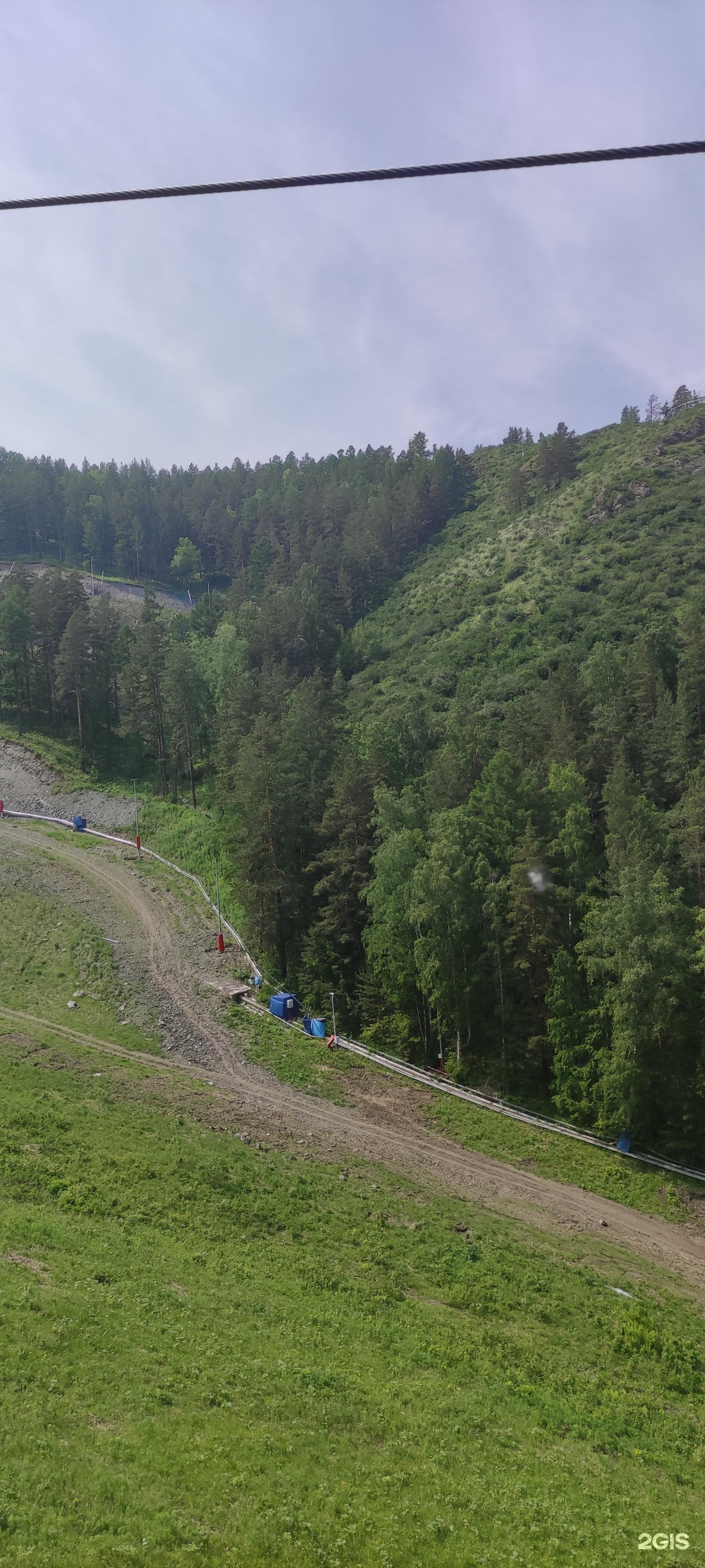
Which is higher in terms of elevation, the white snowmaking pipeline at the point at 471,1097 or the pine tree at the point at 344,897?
the pine tree at the point at 344,897

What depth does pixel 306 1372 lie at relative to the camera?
1230cm

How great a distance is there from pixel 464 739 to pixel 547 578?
5444 cm

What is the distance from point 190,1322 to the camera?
1298cm

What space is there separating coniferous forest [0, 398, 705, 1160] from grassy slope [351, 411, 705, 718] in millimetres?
489

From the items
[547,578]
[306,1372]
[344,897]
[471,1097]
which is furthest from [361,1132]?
[547,578]

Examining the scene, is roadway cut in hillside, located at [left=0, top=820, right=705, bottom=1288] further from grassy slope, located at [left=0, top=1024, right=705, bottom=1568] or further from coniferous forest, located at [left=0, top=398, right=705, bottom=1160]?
coniferous forest, located at [left=0, top=398, right=705, bottom=1160]

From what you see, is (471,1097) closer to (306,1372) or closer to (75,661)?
(306,1372)

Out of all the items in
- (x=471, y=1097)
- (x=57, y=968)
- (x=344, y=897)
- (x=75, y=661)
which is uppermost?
(x=75, y=661)

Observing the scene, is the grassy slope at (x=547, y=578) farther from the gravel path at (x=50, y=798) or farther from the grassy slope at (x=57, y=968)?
the grassy slope at (x=57, y=968)

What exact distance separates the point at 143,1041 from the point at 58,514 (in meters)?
141

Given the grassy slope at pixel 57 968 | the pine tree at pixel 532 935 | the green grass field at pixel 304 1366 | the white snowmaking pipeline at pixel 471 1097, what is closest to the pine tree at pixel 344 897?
the white snowmaking pipeline at pixel 471 1097

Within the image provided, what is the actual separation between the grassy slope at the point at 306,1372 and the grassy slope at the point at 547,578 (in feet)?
170

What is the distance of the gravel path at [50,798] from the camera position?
60.9 meters

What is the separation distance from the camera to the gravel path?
6094cm
